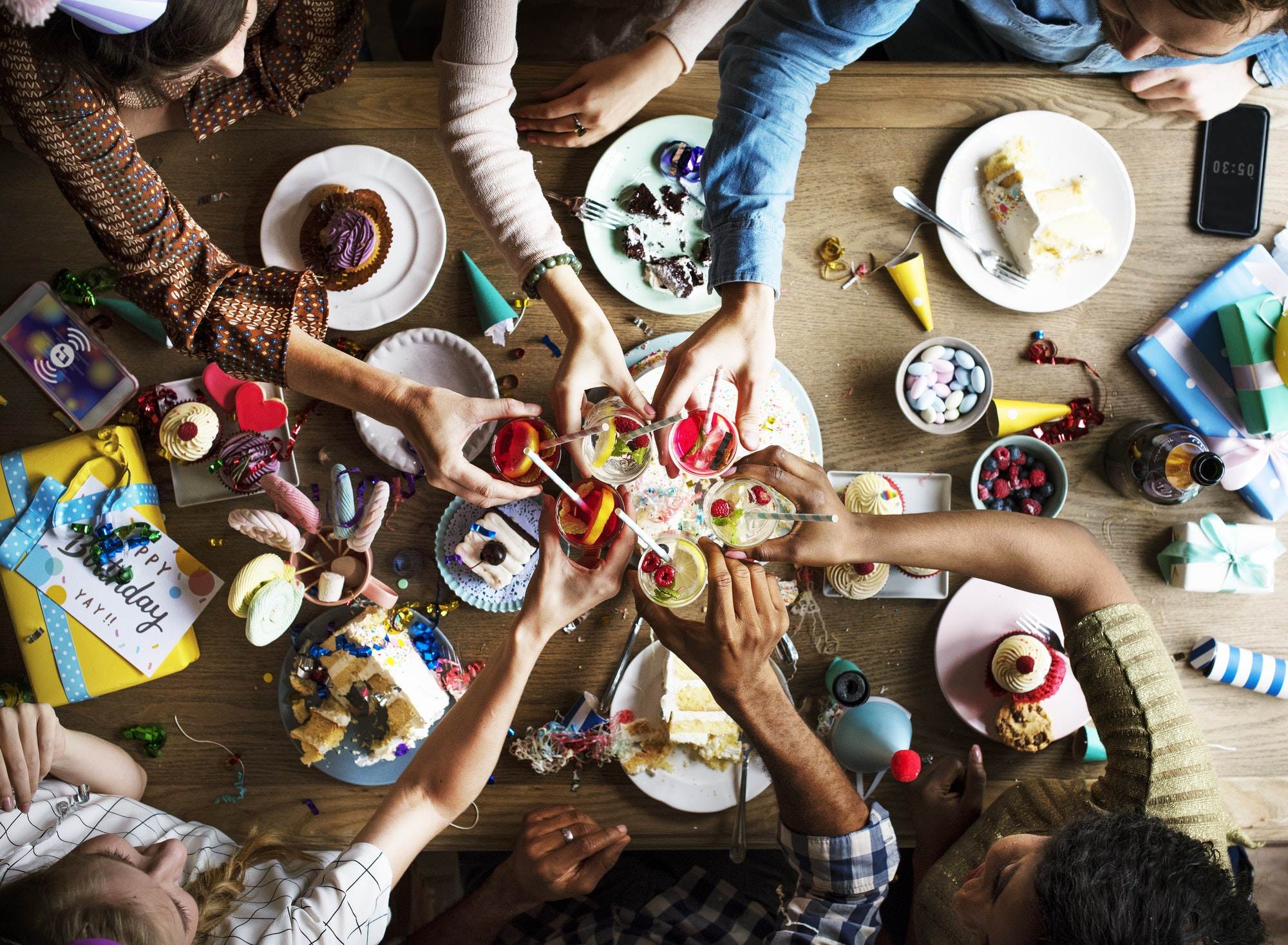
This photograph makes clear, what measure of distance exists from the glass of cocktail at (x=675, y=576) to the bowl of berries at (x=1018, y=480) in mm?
662

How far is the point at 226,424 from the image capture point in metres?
1.79

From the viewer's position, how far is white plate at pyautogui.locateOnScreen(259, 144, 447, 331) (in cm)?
175

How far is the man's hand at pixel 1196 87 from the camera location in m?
1.71

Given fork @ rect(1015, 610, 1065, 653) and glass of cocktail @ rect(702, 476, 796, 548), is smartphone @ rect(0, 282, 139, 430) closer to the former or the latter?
glass of cocktail @ rect(702, 476, 796, 548)

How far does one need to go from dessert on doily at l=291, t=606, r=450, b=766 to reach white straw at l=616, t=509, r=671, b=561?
0.57 m

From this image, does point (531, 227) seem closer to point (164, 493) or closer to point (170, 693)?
point (164, 493)

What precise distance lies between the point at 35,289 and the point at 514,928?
1.78m

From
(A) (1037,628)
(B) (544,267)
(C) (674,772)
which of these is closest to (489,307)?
(B) (544,267)

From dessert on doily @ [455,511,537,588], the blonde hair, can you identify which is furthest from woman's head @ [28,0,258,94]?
the blonde hair

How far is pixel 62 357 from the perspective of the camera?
1764mm

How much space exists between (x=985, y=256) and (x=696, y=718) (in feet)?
3.82

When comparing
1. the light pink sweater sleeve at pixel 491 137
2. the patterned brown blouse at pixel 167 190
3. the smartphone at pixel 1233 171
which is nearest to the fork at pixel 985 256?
the smartphone at pixel 1233 171

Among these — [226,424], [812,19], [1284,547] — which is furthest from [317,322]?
[1284,547]

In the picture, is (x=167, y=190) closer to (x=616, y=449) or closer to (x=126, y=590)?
(x=126, y=590)
